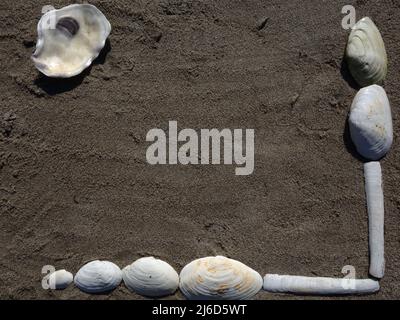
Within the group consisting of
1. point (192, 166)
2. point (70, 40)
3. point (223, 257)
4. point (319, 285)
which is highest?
point (70, 40)

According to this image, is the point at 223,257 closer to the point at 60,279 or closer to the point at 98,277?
the point at 98,277

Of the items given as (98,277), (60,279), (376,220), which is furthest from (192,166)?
(376,220)

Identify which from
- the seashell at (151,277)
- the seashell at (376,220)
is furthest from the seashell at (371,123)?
the seashell at (151,277)

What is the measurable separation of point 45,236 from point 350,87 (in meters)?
1.83

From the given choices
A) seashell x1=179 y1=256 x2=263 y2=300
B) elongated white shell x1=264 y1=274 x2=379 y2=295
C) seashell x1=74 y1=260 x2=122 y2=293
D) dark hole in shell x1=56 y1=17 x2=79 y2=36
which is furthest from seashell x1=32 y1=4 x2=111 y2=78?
elongated white shell x1=264 y1=274 x2=379 y2=295

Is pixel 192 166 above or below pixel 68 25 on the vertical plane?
below

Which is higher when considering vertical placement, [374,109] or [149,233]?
[374,109]

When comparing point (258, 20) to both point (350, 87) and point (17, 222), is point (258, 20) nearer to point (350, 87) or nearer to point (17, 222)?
point (350, 87)

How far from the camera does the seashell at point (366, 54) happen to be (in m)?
3.43

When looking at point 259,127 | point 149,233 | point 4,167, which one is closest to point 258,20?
point 259,127

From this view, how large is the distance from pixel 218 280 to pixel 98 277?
63 cm

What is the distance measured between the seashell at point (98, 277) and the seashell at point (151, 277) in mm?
59

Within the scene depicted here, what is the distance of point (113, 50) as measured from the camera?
354cm

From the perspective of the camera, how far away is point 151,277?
11.2 ft
